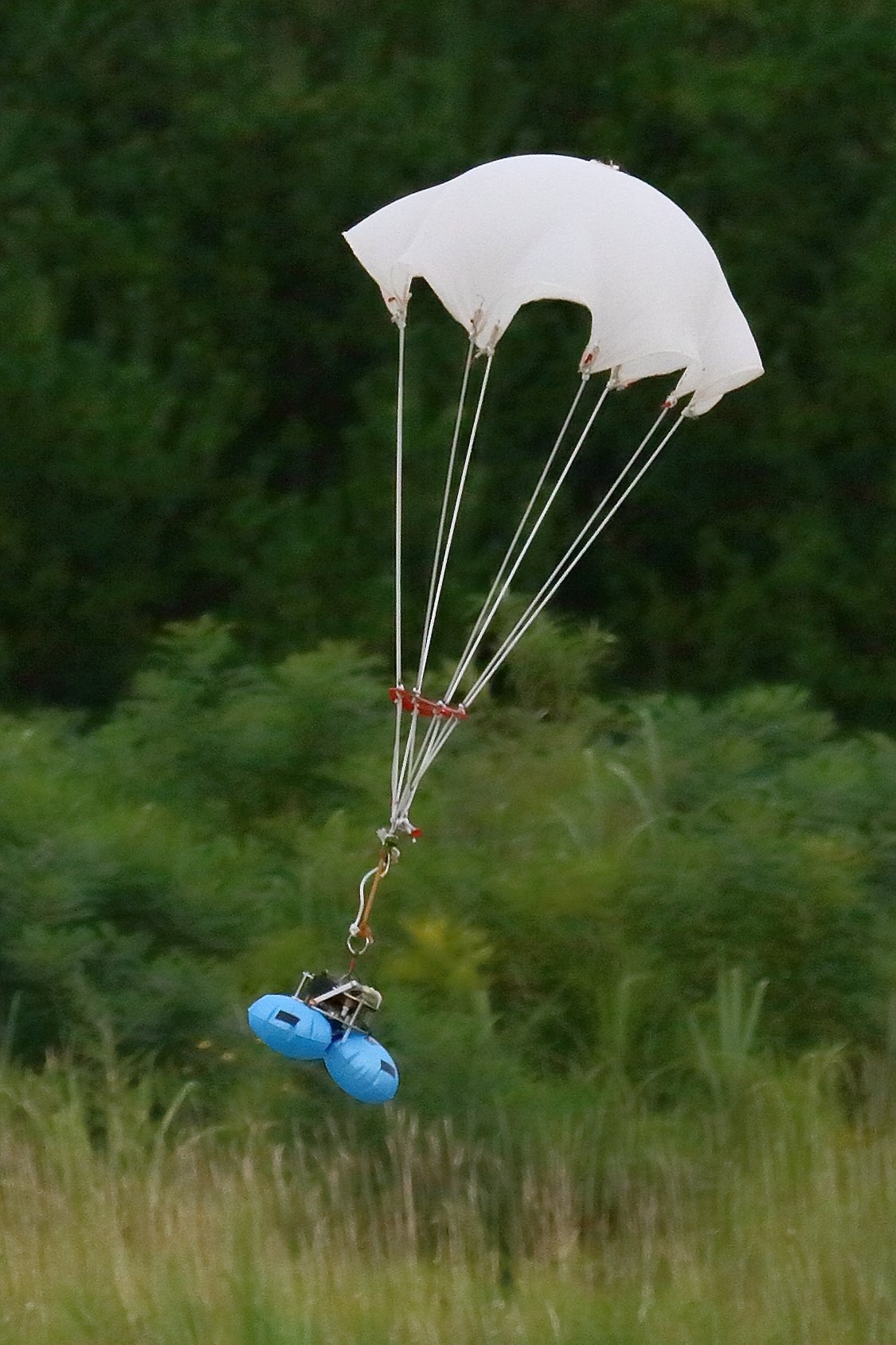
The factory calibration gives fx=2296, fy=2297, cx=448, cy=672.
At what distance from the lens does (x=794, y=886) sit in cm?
745

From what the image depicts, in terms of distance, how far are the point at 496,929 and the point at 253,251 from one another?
5.89 m

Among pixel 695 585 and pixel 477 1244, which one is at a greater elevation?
pixel 695 585

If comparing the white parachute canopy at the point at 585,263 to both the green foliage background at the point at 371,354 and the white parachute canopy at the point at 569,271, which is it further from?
the green foliage background at the point at 371,354

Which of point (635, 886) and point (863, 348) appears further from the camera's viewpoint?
point (863, 348)

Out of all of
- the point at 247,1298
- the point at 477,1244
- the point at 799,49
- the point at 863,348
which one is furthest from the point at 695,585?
the point at 247,1298

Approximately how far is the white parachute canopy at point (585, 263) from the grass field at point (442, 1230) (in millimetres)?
2294

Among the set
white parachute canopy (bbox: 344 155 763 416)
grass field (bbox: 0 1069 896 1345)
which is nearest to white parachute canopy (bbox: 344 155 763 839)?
white parachute canopy (bbox: 344 155 763 416)

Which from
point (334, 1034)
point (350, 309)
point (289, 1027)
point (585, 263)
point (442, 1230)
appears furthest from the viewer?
point (350, 309)

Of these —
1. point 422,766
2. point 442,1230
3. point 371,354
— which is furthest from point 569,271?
point 371,354

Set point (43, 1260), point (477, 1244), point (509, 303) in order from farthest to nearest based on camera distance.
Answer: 1. point (477, 1244)
2. point (43, 1260)
3. point (509, 303)

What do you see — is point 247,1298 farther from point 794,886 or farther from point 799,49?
point 799,49

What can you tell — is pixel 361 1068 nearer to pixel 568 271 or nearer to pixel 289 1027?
pixel 289 1027

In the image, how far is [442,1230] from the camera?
6.48 meters

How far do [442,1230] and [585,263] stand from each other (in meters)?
2.81
